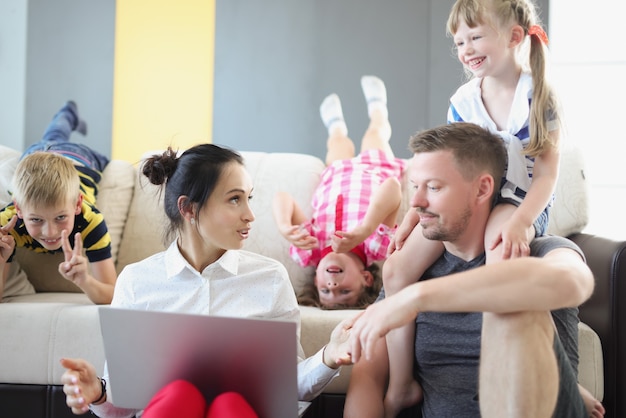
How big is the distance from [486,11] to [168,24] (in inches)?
123

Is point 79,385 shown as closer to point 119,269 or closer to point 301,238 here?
point 301,238

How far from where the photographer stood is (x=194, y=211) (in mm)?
1753

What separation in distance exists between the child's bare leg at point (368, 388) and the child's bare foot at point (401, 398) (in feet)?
0.07

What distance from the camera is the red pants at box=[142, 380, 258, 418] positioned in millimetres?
1344

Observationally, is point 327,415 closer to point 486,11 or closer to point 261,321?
point 261,321

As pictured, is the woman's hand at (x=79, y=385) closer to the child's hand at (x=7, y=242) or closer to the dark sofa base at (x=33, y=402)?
the dark sofa base at (x=33, y=402)

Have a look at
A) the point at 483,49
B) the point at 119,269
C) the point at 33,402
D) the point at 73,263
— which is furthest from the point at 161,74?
the point at 483,49

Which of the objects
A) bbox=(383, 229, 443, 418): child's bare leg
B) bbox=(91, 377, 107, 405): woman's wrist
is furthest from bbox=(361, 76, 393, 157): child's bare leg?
bbox=(91, 377, 107, 405): woman's wrist

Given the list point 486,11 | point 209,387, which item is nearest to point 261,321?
point 209,387

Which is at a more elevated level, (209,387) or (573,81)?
(573,81)

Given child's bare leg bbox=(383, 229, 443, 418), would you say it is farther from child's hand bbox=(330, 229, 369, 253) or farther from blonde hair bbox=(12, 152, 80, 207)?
blonde hair bbox=(12, 152, 80, 207)

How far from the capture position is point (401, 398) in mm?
1786

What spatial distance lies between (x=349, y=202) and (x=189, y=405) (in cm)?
128

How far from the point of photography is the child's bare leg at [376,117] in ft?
11.6
